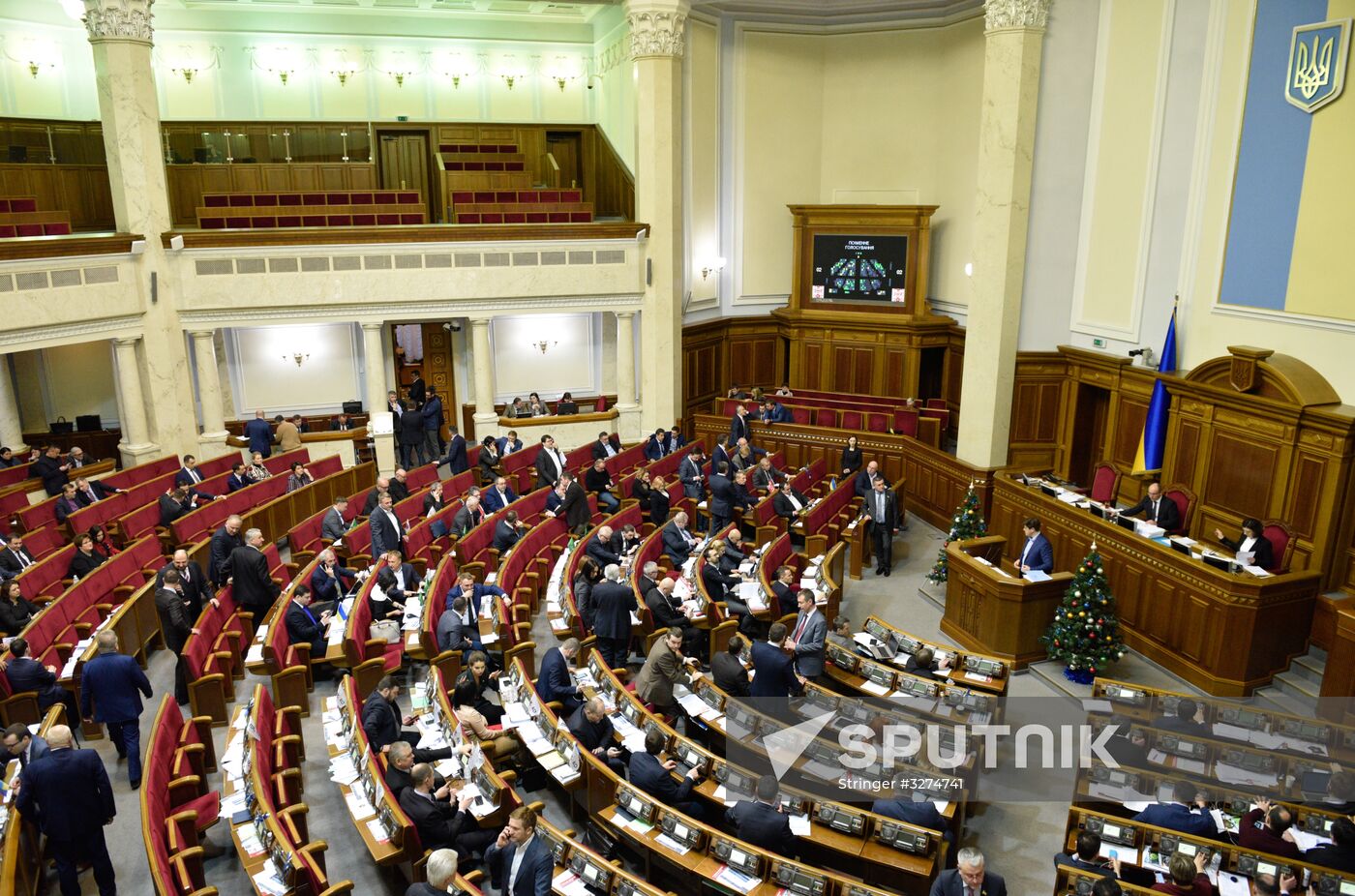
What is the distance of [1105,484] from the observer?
12.2 meters

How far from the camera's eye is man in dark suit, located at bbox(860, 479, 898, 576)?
1205 centimetres

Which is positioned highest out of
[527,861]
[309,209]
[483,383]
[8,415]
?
[309,209]

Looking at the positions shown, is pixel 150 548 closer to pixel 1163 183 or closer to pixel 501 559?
pixel 501 559

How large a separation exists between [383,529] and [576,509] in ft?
7.78

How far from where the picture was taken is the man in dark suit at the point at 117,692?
280 inches

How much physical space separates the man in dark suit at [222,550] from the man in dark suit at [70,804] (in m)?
3.60

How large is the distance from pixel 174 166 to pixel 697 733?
48.3 ft

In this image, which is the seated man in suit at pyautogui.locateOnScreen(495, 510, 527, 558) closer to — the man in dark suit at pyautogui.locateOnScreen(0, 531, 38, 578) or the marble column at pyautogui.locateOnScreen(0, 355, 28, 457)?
the man in dark suit at pyautogui.locateOnScreen(0, 531, 38, 578)

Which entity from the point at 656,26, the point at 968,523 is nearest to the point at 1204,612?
the point at 968,523

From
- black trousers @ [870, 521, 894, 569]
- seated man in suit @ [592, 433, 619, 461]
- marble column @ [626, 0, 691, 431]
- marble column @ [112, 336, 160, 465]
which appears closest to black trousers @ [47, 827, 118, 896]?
seated man in suit @ [592, 433, 619, 461]

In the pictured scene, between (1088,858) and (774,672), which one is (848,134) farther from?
(1088,858)

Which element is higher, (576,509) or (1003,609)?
(576,509)

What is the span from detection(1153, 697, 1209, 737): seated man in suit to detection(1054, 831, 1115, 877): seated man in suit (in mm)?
1335

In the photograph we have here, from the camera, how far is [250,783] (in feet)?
20.3
